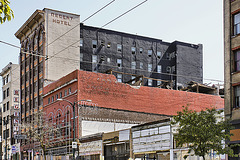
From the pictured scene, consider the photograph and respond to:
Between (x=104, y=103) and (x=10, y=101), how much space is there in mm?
39387

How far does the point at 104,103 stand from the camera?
197 ft

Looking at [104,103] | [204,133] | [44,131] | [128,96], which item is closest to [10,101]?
[44,131]

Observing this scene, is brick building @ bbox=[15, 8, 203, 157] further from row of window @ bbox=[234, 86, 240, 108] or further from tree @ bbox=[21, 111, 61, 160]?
row of window @ bbox=[234, 86, 240, 108]

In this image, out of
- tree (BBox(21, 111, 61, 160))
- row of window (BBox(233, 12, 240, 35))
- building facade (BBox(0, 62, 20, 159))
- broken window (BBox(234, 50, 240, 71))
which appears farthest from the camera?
building facade (BBox(0, 62, 20, 159))

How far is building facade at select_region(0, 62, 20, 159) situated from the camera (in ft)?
286

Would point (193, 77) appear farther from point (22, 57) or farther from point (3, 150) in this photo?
point (3, 150)

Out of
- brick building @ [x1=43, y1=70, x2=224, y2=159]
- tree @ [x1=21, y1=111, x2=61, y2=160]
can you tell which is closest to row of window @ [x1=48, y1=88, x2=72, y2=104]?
brick building @ [x1=43, y1=70, x2=224, y2=159]

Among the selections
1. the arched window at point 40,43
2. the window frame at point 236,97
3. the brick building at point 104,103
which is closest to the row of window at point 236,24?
the window frame at point 236,97

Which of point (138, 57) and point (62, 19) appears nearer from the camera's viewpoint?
point (62, 19)

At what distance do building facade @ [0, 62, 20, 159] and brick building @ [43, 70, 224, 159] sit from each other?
68.8 ft

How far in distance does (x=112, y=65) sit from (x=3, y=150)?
38504 millimetres

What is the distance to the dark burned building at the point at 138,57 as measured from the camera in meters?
75.7

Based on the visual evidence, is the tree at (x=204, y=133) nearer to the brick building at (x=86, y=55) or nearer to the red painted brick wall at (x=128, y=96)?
the red painted brick wall at (x=128, y=96)

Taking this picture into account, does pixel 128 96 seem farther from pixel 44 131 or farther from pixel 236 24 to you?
pixel 236 24
